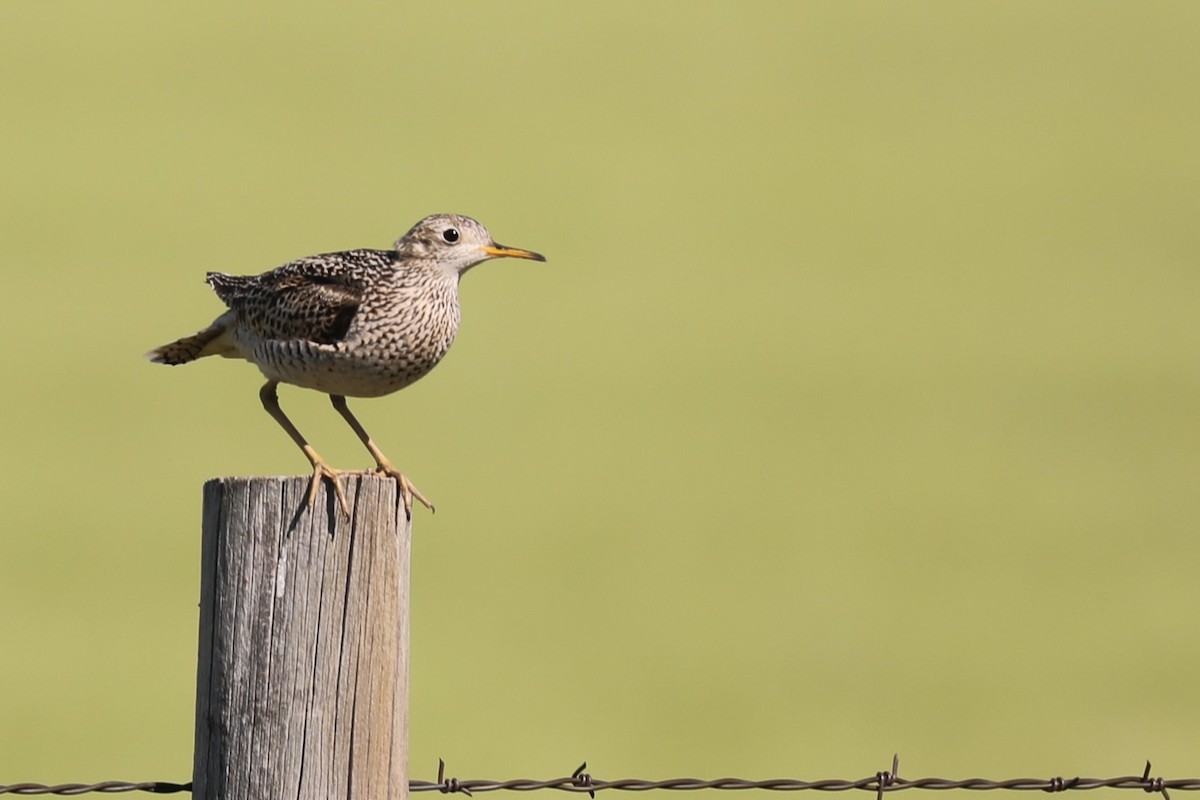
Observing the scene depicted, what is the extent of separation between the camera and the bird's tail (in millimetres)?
6543

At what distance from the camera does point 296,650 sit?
3.83 metres

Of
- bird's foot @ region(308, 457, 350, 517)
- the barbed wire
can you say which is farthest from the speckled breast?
bird's foot @ region(308, 457, 350, 517)

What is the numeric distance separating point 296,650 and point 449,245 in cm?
299

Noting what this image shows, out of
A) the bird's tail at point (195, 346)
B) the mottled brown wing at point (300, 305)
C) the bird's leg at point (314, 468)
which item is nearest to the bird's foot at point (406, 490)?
the bird's leg at point (314, 468)

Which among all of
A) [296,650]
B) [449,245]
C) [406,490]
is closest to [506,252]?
[449,245]

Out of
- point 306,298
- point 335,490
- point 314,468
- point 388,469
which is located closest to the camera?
point 335,490

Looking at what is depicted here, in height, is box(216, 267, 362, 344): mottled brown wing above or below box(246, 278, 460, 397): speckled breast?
above

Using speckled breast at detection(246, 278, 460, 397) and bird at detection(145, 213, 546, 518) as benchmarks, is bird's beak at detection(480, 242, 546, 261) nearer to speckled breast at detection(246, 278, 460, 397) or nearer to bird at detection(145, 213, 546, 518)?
bird at detection(145, 213, 546, 518)

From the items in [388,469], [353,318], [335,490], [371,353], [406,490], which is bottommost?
[335,490]

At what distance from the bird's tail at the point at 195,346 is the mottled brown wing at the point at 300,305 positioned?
185 millimetres

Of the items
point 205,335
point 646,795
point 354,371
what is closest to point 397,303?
point 354,371

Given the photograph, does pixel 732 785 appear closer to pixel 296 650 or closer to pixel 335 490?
pixel 296 650

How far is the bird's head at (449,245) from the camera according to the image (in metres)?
6.48

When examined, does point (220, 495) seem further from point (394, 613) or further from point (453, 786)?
point (453, 786)
